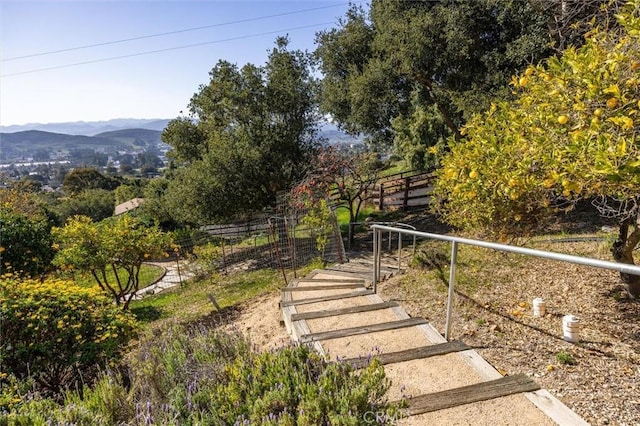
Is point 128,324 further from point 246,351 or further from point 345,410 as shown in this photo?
point 345,410

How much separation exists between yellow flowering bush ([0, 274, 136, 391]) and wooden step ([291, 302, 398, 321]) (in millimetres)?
2176

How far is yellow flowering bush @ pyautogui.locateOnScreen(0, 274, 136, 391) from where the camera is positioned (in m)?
3.76

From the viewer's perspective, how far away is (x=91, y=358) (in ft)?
13.1

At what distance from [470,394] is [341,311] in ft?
6.27

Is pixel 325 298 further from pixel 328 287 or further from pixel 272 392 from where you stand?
pixel 272 392

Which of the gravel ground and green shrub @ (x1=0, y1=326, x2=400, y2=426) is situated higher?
green shrub @ (x1=0, y1=326, x2=400, y2=426)

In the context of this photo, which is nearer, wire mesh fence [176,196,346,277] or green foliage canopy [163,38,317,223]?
wire mesh fence [176,196,346,277]

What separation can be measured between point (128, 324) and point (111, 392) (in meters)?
2.70

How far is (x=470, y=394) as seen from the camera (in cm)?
233

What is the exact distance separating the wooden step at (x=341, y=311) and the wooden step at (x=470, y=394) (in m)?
1.74

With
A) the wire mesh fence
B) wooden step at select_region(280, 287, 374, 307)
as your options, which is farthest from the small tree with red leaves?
wooden step at select_region(280, 287, 374, 307)

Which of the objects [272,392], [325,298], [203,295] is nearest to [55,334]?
[325,298]

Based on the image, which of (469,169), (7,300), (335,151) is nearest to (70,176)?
(335,151)

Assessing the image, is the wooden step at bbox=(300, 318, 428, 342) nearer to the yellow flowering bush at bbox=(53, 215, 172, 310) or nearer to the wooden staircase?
the wooden staircase
